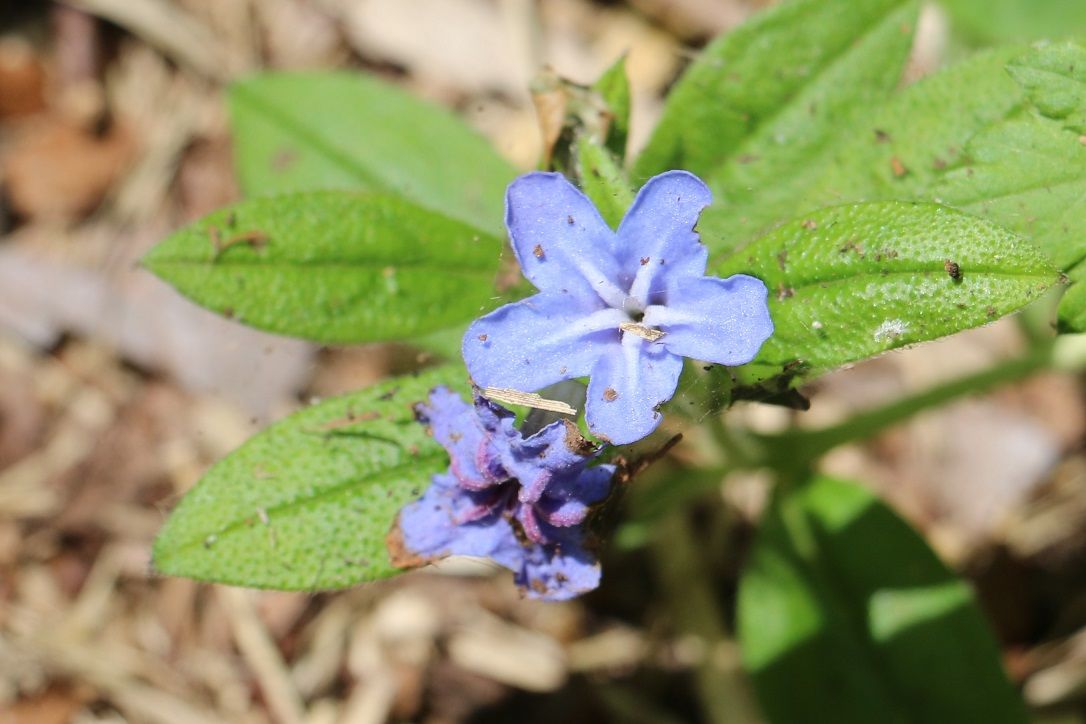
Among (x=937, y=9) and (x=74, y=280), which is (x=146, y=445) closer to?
(x=74, y=280)

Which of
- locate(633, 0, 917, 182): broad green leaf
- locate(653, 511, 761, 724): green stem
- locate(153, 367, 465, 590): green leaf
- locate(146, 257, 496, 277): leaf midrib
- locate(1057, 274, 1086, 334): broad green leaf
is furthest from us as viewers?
locate(653, 511, 761, 724): green stem

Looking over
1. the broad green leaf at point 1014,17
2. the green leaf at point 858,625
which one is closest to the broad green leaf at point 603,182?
the green leaf at point 858,625

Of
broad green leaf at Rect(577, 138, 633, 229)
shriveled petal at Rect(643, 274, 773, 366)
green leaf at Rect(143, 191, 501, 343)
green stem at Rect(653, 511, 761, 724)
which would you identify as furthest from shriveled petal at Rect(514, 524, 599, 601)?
green stem at Rect(653, 511, 761, 724)

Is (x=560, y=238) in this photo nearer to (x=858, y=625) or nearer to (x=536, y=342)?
(x=536, y=342)

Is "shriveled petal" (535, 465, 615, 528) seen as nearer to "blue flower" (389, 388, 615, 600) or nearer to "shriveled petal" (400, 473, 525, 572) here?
"blue flower" (389, 388, 615, 600)

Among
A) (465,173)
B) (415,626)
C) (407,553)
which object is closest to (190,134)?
(465,173)

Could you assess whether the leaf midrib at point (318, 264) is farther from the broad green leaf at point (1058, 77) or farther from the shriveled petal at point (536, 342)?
the broad green leaf at point (1058, 77)
